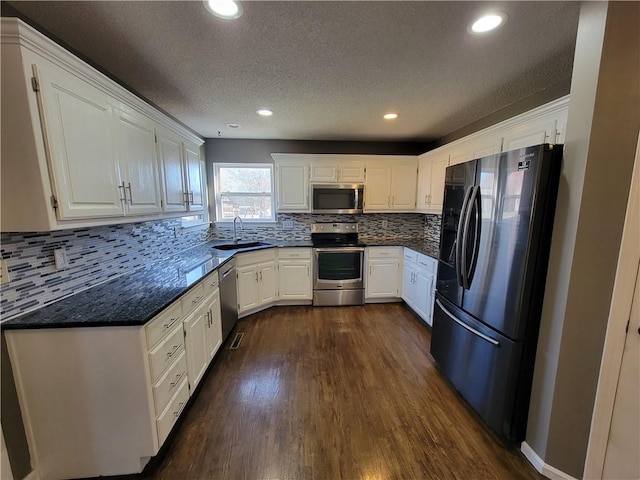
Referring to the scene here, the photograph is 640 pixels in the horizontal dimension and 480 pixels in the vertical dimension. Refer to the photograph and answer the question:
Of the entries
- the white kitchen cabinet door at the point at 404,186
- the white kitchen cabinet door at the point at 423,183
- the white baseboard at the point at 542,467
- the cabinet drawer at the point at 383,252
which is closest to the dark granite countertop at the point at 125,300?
the cabinet drawer at the point at 383,252

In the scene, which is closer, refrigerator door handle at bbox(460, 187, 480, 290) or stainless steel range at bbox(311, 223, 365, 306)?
refrigerator door handle at bbox(460, 187, 480, 290)

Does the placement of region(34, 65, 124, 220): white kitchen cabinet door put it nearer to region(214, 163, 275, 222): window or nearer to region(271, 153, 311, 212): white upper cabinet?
region(271, 153, 311, 212): white upper cabinet

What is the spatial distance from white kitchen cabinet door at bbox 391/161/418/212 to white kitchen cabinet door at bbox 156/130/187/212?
276 centimetres

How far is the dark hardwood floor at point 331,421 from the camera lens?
1.46 meters

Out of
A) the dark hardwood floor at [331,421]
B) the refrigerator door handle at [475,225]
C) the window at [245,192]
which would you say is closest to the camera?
the dark hardwood floor at [331,421]

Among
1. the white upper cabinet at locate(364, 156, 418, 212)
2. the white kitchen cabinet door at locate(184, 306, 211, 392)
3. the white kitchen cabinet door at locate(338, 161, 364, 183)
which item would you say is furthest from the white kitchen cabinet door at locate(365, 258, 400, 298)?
the white kitchen cabinet door at locate(184, 306, 211, 392)

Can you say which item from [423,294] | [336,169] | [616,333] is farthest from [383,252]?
[616,333]

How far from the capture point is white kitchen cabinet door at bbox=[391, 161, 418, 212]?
3803mm

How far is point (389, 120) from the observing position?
9.63 feet

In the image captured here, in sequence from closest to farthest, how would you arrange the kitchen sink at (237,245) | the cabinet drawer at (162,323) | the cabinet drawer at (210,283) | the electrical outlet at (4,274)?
the electrical outlet at (4,274), the cabinet drawer at (162,323), the cabinet drawer at (210,283), the kitchen sink at (237,245)

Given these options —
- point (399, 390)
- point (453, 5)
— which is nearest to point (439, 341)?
point (399, 390)

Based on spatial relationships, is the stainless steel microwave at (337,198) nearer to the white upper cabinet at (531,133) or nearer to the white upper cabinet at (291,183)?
the white upper cabinet at (291,183)

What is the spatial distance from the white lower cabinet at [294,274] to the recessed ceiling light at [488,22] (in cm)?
276

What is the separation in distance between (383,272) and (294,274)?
1277mm
